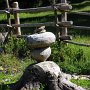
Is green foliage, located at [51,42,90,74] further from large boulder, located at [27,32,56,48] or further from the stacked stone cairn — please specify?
large boulder, located at [27,32,56,48]

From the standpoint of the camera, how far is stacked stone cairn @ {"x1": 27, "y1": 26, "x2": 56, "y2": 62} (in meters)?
8.99

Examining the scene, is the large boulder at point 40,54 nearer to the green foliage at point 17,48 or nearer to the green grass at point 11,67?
the green grass at point 11,67

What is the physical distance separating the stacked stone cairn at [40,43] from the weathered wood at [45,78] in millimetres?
244

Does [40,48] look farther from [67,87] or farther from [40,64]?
[67,87]

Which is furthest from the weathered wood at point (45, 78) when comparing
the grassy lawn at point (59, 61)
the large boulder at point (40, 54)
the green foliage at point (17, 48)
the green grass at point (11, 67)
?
the green foliage at point (17, 48)

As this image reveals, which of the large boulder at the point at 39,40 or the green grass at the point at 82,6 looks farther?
the green grass at the point at 82,6

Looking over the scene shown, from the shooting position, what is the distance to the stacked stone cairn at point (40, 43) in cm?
899

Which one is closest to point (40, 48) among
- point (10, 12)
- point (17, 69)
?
point (17, 69)

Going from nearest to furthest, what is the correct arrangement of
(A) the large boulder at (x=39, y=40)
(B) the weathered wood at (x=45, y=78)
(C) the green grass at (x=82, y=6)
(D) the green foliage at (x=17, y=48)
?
(B) the weathered wood at (x=45, y=78) < (A) the large boulder at (x=39, y=40) < (D) the green foliage at (x=17, y=48) < (C) the green grass at (x=82, y=6)

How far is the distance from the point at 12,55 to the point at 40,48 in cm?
324

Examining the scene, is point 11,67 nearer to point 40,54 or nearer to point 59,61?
point 59,61

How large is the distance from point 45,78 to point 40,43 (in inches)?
32.0

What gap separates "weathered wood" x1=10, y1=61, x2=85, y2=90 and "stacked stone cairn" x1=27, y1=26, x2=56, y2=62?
24cm

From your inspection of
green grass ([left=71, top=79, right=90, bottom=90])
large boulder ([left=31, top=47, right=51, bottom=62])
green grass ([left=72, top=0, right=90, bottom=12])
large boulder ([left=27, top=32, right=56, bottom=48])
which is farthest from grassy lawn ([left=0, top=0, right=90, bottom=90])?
green grass ([left=72, top=0, right=90, bottom=12])
